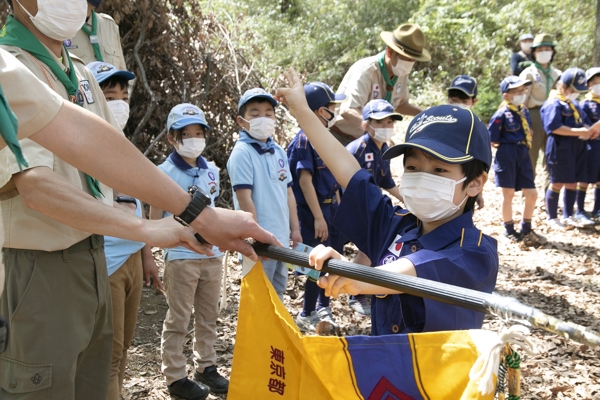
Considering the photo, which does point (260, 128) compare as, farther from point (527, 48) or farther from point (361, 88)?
point (527, 48)

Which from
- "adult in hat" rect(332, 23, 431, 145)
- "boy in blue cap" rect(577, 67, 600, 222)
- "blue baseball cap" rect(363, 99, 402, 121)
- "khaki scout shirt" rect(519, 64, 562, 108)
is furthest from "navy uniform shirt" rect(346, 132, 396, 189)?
"khaki scout shirt" rect(519, 64, 562, 108)

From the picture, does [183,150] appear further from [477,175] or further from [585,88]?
[585,88]

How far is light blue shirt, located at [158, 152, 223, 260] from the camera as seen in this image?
4.33 metres

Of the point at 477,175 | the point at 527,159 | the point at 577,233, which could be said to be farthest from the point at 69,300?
the point at 577,233

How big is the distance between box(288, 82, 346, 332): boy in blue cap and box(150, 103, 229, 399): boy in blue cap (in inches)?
42.9

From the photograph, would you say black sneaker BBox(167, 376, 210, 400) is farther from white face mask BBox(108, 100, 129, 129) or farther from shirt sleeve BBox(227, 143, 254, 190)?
white face mask BBox(108, 100, 129, 129)

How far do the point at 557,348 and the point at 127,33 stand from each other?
5726 mm

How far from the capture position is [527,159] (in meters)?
8.05

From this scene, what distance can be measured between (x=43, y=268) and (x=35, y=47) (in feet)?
2.95

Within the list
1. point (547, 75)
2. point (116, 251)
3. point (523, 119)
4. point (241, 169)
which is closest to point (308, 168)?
→ point (241, 169)

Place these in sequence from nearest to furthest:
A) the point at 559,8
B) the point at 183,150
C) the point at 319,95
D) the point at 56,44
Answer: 1. the point at 56,44
2. the point at 183,150
3. the point at 319,95
4. the point at 559,8

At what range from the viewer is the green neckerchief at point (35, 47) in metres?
2.44

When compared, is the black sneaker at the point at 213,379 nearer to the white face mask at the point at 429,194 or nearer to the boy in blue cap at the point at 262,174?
the boy in blue cap at the point at 262,174

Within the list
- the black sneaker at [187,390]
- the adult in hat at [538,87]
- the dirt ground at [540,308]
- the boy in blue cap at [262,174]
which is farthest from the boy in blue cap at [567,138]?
the black sneaker at [187,390]
